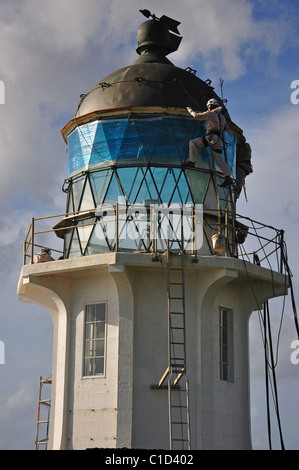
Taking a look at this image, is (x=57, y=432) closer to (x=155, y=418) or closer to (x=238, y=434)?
(x=155, y=418)

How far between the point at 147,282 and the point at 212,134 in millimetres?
4883

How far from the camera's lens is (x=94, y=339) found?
27609mm

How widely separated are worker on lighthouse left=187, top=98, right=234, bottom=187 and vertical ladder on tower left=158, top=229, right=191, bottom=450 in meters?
3.05

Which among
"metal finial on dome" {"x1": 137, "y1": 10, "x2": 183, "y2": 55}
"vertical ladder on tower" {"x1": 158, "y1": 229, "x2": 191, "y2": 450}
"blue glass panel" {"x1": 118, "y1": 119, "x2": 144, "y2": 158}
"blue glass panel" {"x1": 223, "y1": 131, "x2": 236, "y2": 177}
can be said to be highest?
"metal finial on dome" {"x1": 137, "y1": 10, "x2": 183, "y2": 55}

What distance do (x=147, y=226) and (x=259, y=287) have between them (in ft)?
13.6

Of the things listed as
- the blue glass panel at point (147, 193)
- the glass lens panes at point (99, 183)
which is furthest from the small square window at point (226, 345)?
the glass lens panes at point (99, 183)

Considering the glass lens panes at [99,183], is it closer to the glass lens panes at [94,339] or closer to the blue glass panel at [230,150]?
the glass lens panes at [94,339]

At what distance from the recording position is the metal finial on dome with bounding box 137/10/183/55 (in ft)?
103

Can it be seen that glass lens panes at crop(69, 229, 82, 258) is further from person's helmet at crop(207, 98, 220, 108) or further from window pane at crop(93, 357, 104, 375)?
person's helmet at crop(207, 98, 220, 108)

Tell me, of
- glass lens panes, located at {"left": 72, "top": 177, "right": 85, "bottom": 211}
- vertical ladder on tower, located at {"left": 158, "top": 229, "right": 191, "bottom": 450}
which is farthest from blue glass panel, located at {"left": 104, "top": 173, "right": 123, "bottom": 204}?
vertical ladder on tower, located at {"left": 158, "top": 229, "right": 191, "bottom": 450}

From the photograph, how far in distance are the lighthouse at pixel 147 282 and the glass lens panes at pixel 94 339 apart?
3 cm

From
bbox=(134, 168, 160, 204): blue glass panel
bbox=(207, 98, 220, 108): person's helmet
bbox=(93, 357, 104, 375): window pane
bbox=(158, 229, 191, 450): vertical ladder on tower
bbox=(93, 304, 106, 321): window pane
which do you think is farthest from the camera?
bbox=(207, 98, 220, 108): person's helmet

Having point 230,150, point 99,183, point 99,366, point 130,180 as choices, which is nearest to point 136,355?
point 99,366

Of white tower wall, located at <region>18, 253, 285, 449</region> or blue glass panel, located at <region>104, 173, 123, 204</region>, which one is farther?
blue glass panel, located at <region>104, 173, 123, 204</region>
